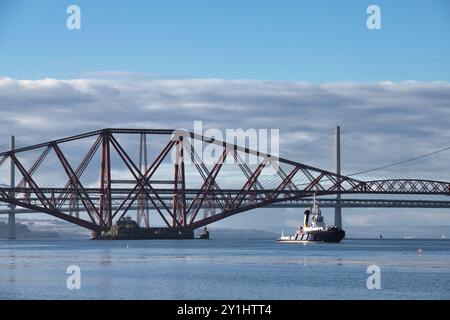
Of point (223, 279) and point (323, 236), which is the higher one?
point (323, 236)

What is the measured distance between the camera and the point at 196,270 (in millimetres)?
95750

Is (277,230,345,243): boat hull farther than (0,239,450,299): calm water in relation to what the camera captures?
Yes

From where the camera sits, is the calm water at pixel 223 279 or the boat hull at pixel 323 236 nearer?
the calm water at pixel 223 279

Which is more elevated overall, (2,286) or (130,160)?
(130,160)

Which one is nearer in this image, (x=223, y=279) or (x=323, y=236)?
(x=223, y=279)

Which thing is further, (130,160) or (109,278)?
(130,160)
